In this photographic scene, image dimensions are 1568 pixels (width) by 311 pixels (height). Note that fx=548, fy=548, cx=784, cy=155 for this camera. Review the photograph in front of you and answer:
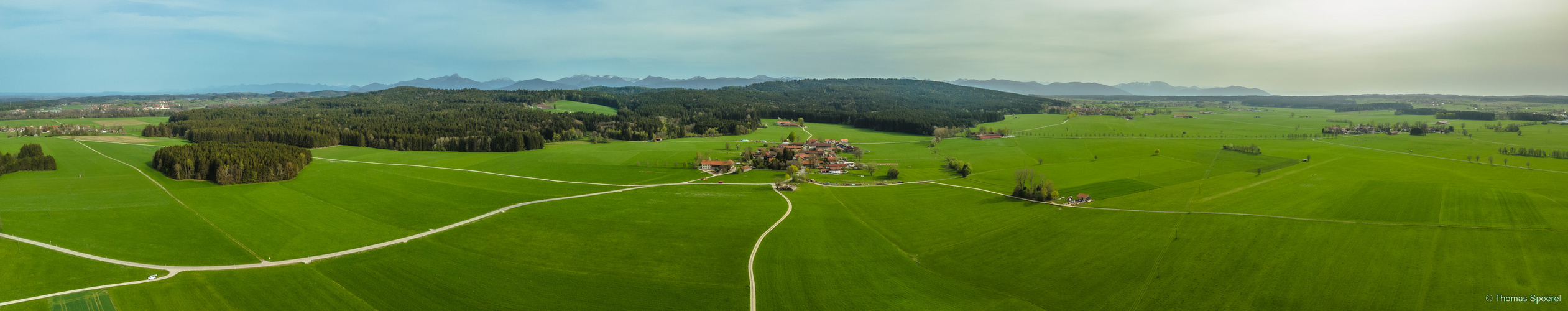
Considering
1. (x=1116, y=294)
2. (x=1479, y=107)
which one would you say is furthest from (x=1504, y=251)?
(x=1479, y=107)

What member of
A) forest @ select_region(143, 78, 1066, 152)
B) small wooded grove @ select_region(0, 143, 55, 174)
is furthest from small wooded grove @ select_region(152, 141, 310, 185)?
forest @ select_region(143, 78, 1066, 152)

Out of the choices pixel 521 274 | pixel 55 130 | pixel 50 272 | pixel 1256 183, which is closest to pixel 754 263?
pixel 521 274

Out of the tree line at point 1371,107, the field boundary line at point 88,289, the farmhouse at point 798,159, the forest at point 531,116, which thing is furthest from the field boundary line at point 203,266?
the tree line at point 1371,107

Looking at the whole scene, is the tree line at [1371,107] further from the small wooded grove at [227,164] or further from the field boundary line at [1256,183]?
the small wooded grove at [227,164]

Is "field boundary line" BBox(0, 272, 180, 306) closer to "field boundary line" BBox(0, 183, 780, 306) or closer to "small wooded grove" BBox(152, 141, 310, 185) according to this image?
"field boundary line" BBox(0, 183, 780, 306)

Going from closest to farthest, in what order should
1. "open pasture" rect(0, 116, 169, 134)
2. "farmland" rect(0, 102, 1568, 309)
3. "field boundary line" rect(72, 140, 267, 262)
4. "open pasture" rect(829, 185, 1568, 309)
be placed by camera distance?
"open pasture" rect(829, 185, 1568, 309) < "farmland" rect(0, 102, 1568, 309) < "field boundary line" rect(72, 140, 267, 262) < "open pasture" rect(0, 116, 169, 134)

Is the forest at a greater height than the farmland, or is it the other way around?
the forest

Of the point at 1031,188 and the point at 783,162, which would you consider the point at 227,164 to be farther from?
the point at 1031,188

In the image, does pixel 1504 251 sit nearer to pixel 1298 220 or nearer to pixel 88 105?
pixel 1298 220
